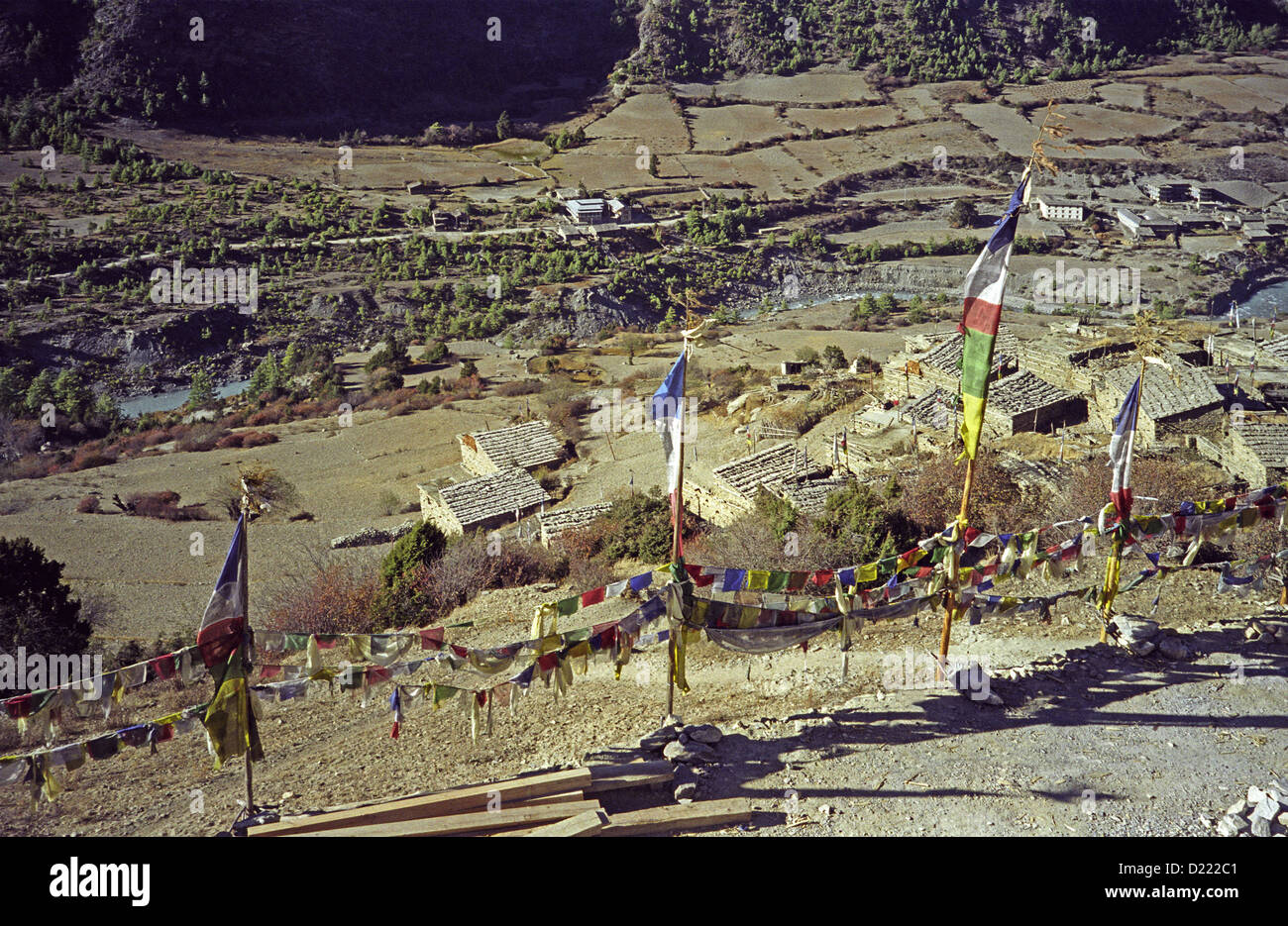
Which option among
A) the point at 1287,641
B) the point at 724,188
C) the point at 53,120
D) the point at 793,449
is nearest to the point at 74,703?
the point at 1287,641

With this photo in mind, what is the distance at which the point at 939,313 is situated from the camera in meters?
45.5

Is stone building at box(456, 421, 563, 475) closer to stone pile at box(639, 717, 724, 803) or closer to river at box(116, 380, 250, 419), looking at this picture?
stone pile at box(639, 717, 724, 803)

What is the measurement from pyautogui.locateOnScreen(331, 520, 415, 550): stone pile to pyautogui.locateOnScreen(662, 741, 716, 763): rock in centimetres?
1504

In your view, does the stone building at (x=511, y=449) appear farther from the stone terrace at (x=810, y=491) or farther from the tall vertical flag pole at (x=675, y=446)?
the tall vertical flag pole at (x=675, y=446)

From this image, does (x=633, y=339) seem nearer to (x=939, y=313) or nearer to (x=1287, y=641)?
(x=939, y=313)

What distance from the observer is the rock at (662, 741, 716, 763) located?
11.6m

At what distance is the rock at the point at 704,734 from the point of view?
11.9 metres

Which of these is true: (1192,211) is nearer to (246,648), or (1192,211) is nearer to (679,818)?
(679,818)

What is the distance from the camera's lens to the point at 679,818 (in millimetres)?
10555

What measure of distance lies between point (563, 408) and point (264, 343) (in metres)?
18.5

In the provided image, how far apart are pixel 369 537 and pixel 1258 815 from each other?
19.3 meters

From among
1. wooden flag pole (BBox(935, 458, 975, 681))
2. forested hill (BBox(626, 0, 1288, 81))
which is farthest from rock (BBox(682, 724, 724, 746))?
forested hill (BBox(626, 0, 1288, 81))

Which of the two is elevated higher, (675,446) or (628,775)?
(675,446)

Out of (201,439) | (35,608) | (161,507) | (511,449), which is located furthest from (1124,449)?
(201,439)
